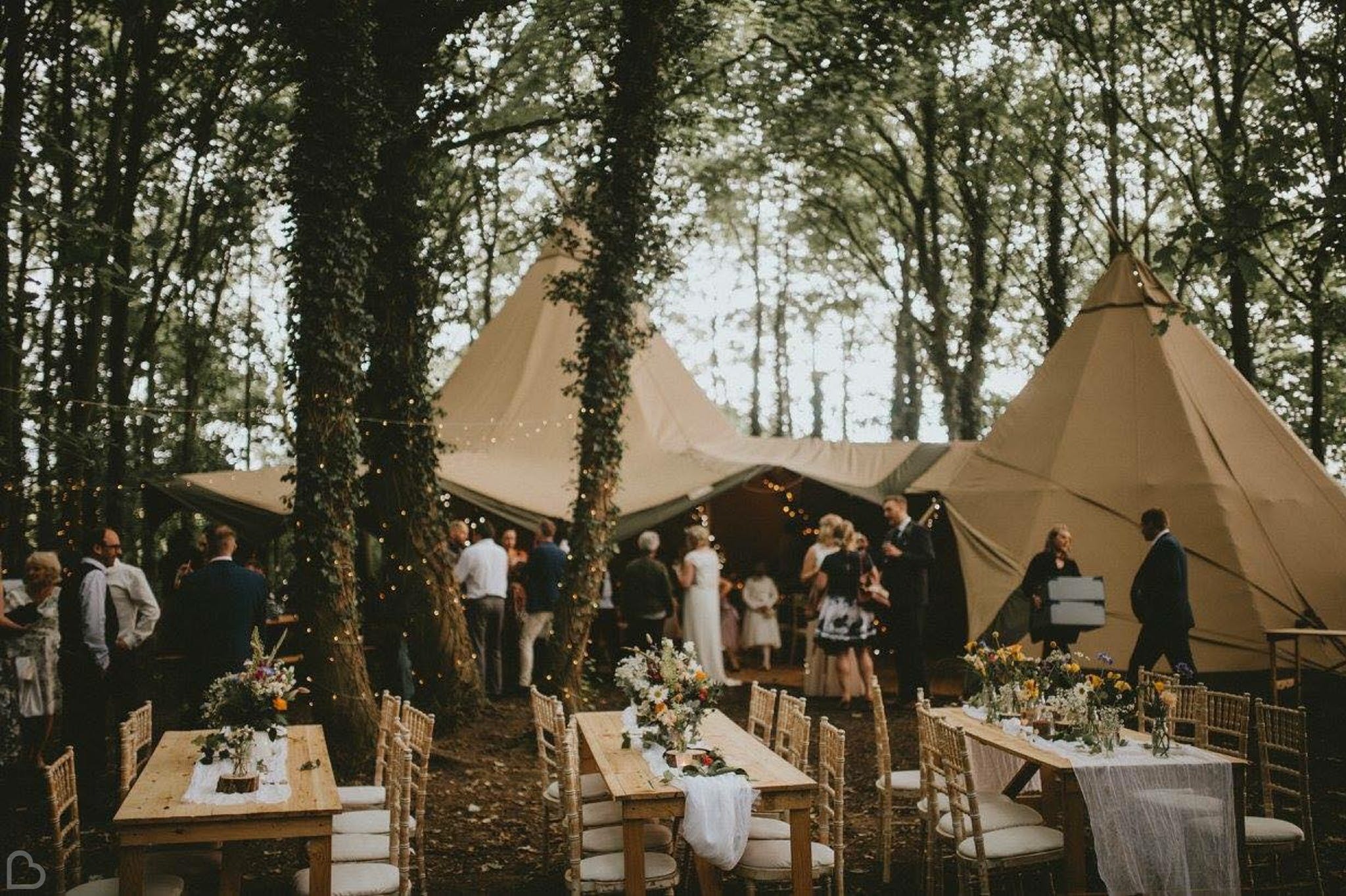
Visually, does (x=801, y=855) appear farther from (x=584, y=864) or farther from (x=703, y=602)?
(x=703, y=602)

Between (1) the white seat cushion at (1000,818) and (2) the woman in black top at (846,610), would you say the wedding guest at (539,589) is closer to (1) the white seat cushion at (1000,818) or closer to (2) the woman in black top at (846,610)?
(2) the woman in black top at (846,610)

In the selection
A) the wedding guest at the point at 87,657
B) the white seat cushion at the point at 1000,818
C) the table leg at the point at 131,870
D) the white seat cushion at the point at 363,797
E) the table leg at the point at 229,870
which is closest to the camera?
the table leg at the point at 131,870

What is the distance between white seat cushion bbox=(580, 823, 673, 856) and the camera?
4.80 m

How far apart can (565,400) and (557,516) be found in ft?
6.68

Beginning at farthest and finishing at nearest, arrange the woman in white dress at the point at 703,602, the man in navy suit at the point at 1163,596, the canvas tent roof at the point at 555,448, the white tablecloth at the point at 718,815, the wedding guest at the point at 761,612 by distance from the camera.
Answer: the wedding guest at the point at 761,612, the canvas tent roof at the point at 555,448, the woman in white dress at the point at 703,602, the man in navy suit at the point at 1163,596, the white tablecloth at the point at 718,815

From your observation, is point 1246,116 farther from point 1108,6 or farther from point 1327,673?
point 1327,673

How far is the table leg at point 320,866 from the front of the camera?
3916mm

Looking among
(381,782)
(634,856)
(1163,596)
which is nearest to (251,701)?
(381,782)

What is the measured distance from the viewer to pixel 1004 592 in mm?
10758

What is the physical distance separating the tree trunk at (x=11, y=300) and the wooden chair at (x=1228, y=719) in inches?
274

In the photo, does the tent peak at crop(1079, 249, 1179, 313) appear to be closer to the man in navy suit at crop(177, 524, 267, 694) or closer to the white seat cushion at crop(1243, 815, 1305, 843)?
the white seat cushion at crop(1243, 815, 1305, 843)

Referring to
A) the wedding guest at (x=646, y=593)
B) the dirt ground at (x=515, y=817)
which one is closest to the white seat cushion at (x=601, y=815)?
the dirt ground at (x=515, y=817)

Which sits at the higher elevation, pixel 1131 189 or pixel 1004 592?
pixel 1131 189

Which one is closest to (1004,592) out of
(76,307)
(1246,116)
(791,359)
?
(1246,116)
